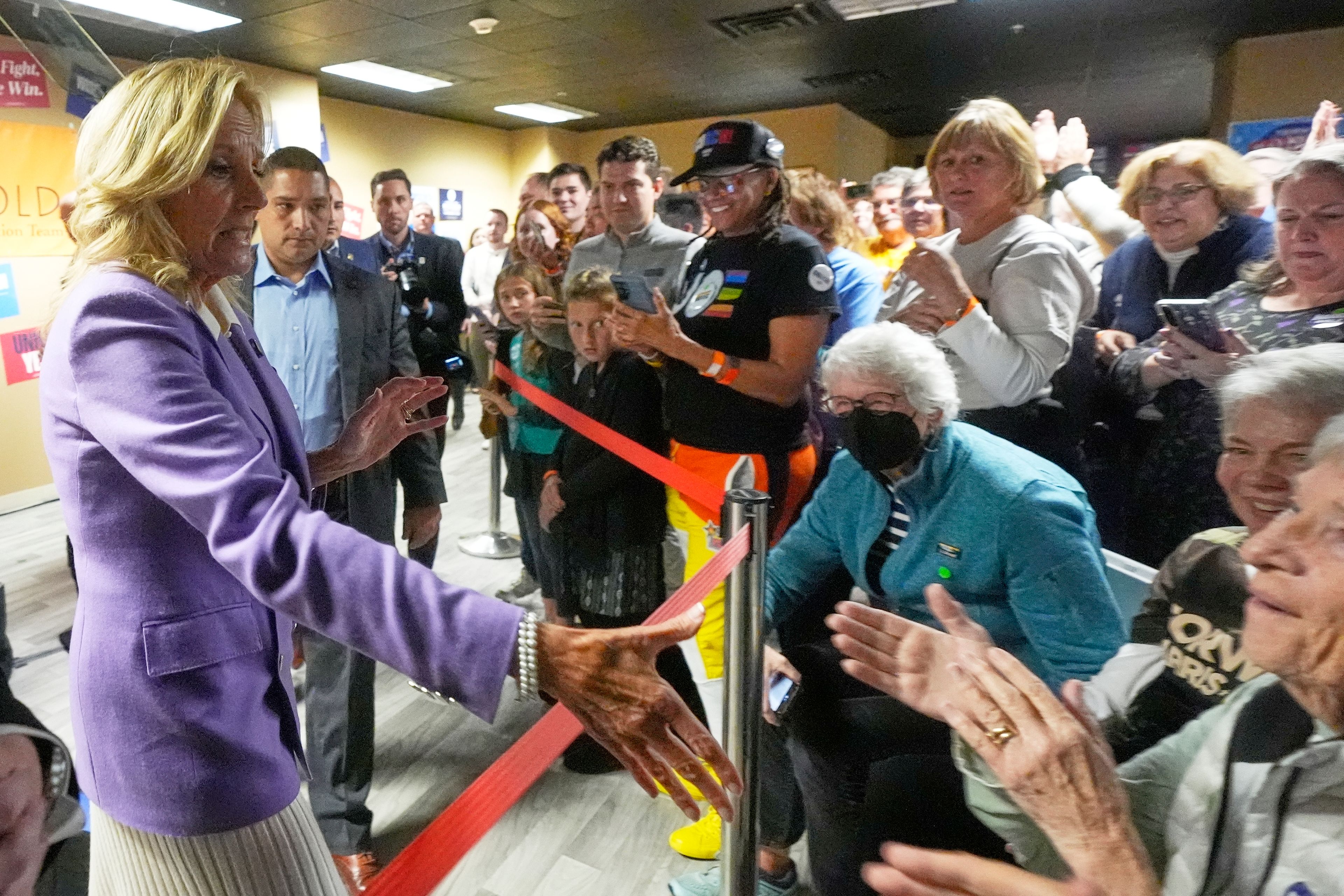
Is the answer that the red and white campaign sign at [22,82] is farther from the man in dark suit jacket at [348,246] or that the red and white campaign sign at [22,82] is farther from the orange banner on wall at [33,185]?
the man in dark suit jacket at [348,246]

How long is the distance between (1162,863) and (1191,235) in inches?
62.2

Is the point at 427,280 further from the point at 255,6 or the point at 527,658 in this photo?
the point at 527,658

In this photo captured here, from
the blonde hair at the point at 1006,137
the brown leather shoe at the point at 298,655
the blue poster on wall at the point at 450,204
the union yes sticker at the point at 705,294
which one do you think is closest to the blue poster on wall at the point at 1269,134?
the blonde hair at the point at 1006,137

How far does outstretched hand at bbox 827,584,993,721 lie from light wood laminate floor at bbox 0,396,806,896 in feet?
3.46

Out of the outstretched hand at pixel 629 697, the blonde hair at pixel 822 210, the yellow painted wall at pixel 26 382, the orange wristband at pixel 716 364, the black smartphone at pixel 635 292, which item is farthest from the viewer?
the yellow painted wall at pixel 26 382

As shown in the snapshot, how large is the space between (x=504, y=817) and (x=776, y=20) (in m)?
5.09

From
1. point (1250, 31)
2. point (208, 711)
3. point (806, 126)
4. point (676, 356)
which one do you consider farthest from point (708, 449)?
point (806, 126)

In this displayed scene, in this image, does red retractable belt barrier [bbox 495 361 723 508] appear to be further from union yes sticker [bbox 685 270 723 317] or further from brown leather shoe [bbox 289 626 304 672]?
brown leather shoe [bbox 289 626 304 672]

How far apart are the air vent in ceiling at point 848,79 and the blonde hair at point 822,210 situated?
429 cm

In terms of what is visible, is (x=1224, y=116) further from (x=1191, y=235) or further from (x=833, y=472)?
(x=833, y=472)

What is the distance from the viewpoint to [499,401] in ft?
9.26

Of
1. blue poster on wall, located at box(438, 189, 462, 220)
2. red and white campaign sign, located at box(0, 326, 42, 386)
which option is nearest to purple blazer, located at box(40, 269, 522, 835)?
red and white campaign sign, located at box(0, 326, 42, 386)

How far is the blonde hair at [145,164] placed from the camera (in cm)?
87

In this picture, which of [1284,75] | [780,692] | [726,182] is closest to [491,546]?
[726,182]
